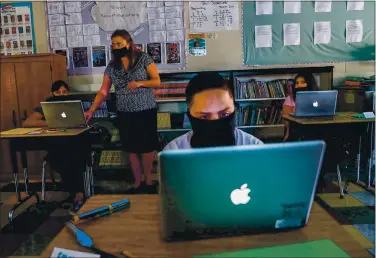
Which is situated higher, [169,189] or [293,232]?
[169,189]

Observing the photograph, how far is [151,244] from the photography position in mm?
941

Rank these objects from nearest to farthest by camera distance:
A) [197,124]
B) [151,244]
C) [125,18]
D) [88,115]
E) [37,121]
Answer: [151,244], [197,124], [88,115], [37,121], [125,18]

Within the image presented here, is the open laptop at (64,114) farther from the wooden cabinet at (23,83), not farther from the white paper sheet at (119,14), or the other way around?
the white paper sheet at (119,14)

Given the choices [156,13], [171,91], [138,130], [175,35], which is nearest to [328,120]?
[138,130]

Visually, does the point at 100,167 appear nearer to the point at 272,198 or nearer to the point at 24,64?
the point at 24,64

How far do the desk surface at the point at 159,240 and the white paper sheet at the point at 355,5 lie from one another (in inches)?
158

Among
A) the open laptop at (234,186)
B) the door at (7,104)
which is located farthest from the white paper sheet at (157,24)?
the open laptop at (234,186)

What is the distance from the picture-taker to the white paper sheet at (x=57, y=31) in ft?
15.0

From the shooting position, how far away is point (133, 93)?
319 centimetres

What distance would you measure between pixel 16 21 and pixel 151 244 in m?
4.55

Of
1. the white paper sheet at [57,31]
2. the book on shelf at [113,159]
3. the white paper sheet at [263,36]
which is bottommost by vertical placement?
the book on shelf at [113,159]

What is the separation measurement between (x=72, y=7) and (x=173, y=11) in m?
1.27

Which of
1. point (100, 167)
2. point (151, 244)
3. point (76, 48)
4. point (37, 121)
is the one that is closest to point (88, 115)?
point (37, 121)

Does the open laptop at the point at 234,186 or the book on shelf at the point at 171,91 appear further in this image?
the book on shelf at the point at 171,91
